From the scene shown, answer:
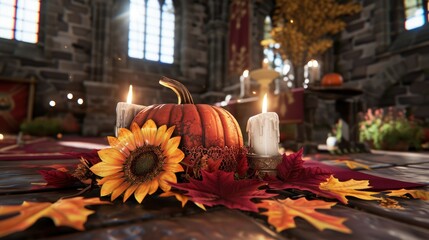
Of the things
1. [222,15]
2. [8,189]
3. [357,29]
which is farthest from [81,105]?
[357,29]

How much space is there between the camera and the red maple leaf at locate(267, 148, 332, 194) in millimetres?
773

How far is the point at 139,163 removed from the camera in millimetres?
690

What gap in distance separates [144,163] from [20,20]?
7078mm

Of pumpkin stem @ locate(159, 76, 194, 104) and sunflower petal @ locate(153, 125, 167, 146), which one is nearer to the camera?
sunflower petal @ locate(153, 125, 167, 146)

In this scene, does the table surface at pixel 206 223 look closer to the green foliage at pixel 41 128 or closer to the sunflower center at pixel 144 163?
the sunflower center at pixel 144 163

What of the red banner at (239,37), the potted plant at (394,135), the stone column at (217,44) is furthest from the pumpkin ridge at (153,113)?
the stone column at (217,44)

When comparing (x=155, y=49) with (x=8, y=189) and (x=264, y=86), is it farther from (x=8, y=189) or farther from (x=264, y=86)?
(x=8, y=189)

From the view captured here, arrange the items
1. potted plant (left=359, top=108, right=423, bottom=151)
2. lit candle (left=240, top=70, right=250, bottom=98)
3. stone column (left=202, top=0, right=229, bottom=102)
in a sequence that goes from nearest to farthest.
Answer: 1. lit candle (left=240, top=70, right=250, bottom=98)
2. potted plant (left=359, top=108, right=423, bottom=151)
3. stone column (left=202, top=0, right=229, bottom=102)

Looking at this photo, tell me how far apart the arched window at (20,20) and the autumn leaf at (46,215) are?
23.0 ft

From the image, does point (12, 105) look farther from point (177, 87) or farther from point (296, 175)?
point (296, 175)

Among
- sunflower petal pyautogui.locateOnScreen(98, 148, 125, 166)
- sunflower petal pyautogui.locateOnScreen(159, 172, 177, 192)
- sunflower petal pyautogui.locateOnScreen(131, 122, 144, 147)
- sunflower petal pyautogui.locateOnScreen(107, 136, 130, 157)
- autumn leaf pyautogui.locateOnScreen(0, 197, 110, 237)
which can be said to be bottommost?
autumn leaf pyautogui.locateOnScreen(0, 197, 110, 237)

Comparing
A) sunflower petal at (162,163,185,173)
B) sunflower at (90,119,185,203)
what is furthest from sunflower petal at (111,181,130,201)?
sunflower petal at (162,163,185,173)

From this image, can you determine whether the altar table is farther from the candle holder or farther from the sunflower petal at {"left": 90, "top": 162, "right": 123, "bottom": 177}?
the candle holder

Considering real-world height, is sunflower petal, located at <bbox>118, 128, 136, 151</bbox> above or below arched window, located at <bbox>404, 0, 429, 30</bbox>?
below
